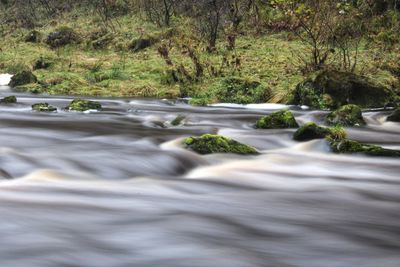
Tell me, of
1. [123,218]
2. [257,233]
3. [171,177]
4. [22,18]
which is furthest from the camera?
[22,18]

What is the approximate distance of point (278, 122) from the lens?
9336 mm

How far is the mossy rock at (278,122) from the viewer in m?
9.32

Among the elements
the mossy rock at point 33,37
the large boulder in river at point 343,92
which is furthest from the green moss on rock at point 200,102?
the mossy rock at point 33,37

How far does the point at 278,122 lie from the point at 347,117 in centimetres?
153

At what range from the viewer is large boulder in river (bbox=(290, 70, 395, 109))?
11664 mm

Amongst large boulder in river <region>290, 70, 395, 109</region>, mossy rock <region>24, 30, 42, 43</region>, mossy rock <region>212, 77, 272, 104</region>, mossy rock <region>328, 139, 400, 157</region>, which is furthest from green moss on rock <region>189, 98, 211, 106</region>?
mossy rock <region>24, 30, 42, 43</region>

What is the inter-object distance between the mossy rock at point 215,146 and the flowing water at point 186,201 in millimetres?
159

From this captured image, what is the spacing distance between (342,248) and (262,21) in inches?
754

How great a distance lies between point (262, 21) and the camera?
22172mm

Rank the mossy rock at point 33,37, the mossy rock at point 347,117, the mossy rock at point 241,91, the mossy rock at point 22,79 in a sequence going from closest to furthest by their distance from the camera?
the mossy rock at point 347,117 < the mossy rock at point 241,91 < the mossy rock at point 22,79 < the mossy rock at point 33,37

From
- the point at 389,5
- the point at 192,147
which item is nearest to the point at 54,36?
the point at 389,5

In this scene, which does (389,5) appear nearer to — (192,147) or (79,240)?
(192,147)

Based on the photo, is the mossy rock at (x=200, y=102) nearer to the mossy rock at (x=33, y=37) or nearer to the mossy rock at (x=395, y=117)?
the mossy rock at (x=395, y=117)

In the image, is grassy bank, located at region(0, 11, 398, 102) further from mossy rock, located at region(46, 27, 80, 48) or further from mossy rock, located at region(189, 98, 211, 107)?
mossy rock, located at region(189, 98, 211, 107)
